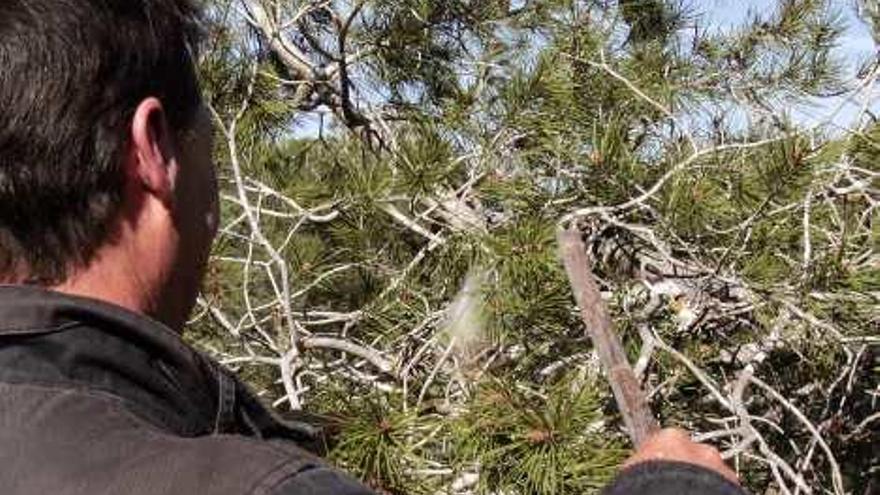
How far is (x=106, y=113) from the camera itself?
490 mm

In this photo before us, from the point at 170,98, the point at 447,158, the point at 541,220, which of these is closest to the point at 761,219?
the point at 541,220

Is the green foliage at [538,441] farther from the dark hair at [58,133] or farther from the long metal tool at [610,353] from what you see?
the dark hair at [58,133]

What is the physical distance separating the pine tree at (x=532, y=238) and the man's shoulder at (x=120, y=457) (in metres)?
0.64

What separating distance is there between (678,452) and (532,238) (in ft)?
2.68

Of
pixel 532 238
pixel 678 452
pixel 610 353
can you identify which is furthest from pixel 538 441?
pixel 678 452

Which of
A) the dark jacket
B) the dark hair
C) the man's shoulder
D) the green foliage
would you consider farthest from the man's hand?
the green foliage

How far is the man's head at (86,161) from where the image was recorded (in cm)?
48

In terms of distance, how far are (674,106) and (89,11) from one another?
3.89 ft

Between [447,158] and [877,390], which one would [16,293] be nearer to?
[447,158]

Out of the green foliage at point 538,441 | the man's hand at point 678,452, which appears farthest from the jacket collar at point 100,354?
the green foliage at point 538,441

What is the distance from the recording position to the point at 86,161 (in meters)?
0.48

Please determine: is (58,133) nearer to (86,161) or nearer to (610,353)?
(86,161)

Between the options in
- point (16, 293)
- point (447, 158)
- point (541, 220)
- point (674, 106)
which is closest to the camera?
point (16, 293)

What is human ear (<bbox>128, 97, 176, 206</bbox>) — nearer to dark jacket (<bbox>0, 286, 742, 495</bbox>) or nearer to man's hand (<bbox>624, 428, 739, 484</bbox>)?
dark jacket (<bbox>0, 286, 742, 495</bbox>)
